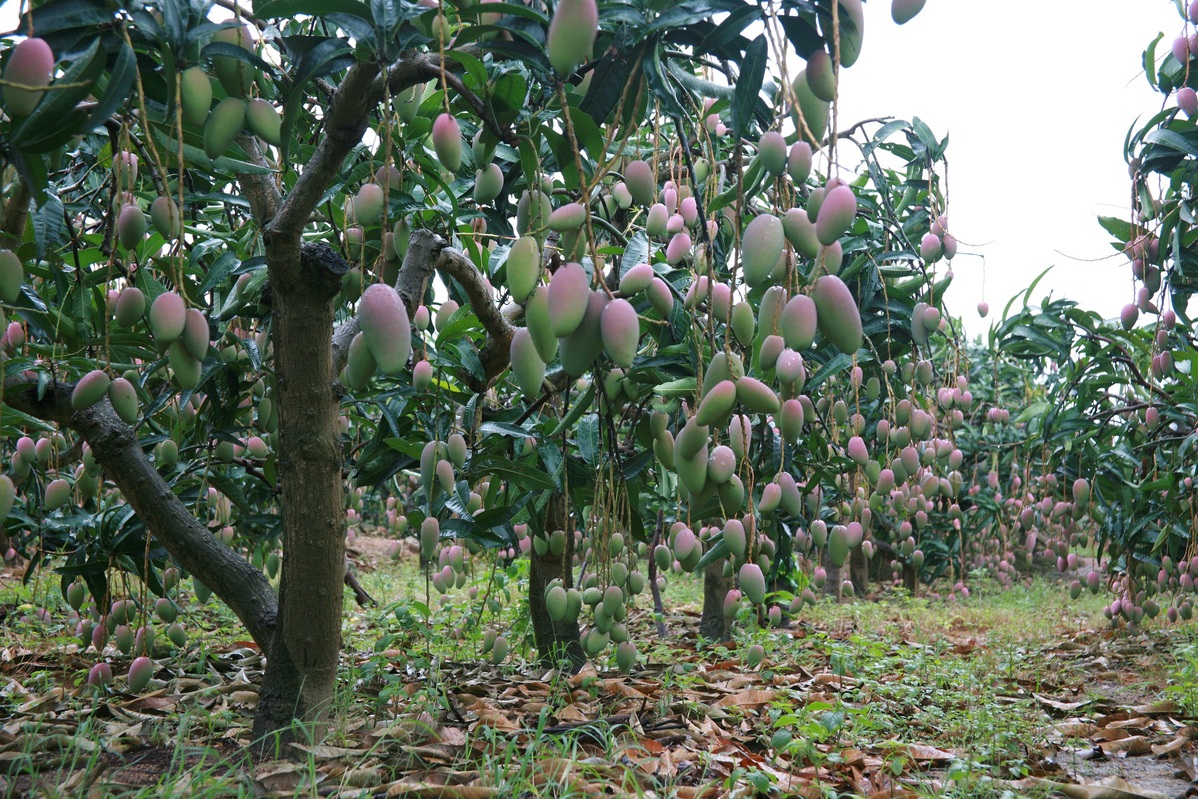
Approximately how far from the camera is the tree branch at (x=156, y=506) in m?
1.48

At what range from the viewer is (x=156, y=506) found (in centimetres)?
157

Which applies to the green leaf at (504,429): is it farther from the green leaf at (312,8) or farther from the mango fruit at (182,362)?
the green leaf at (312,8)

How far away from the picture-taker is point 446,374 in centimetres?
192

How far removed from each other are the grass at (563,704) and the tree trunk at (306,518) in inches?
3.3

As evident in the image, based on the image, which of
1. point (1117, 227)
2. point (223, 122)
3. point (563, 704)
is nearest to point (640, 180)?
point (223, 122)

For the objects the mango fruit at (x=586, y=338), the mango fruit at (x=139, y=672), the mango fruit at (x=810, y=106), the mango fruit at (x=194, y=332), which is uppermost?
the mango fruit at (x=810, y=106)

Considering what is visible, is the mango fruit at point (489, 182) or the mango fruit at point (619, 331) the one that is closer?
the mango fruit at point (619, 331)

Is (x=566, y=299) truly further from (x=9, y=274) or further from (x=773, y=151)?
(x=9, y=274)

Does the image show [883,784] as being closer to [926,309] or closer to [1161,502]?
[926,309]

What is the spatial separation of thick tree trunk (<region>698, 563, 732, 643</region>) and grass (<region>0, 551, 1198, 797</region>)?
7 centimetres

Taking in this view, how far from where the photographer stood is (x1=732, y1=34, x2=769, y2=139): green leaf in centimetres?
86

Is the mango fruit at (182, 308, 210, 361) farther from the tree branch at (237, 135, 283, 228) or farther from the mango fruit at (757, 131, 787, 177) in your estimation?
the mango fruit at (757, 131, 787, 177)

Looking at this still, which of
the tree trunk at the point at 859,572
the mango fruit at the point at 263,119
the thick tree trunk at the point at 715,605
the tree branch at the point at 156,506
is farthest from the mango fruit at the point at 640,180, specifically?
the tree trunk at the point at 859,572

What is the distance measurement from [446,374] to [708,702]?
98cm
